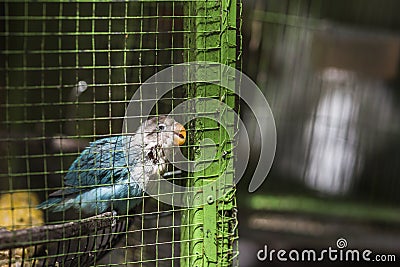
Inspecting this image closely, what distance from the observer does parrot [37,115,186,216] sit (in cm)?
145

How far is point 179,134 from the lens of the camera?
56.2 inches

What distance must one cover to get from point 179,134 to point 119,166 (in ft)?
0.62

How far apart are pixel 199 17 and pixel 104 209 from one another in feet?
1.83

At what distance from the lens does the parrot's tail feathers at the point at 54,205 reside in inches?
56.3

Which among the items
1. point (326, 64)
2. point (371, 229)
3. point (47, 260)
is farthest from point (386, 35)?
point (47, 260)

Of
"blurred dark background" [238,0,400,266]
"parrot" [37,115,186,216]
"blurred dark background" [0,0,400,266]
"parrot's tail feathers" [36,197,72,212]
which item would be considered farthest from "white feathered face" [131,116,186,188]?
"blurred dark background" [238,0,400,266]

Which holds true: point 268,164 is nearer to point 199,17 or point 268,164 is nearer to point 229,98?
point 229,98

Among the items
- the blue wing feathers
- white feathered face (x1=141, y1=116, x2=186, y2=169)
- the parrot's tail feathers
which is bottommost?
the parrot's tail feathers

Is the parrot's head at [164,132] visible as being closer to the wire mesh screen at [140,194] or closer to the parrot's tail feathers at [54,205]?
the wire mesh screen at [140,194]

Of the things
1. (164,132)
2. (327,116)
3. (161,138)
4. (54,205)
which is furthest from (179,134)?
Result: (327,116)

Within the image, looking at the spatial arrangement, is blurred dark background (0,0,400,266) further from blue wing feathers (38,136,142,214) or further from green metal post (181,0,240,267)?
green metal post (181,0,240,267)

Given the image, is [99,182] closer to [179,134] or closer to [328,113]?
[179,134]

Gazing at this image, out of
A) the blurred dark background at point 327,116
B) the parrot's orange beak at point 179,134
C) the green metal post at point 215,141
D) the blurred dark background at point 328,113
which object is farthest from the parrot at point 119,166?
the blurred dark background at point 328,113

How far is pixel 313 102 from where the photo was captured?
3.40m
